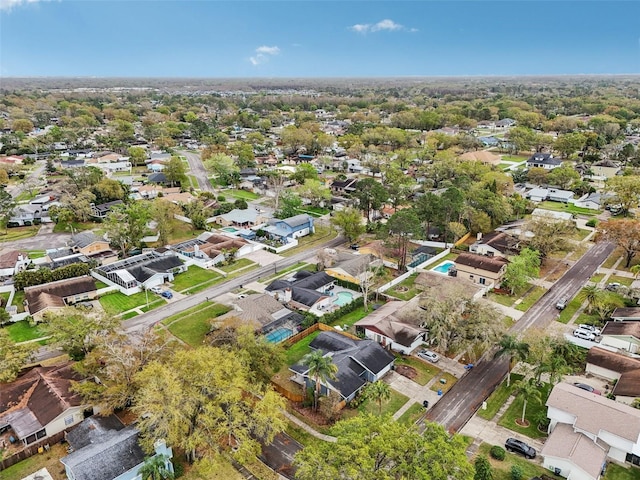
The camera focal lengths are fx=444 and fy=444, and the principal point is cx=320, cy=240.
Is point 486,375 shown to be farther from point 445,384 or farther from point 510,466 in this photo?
point 510,466

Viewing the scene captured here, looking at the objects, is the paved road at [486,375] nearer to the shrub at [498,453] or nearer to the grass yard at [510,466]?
the shrub at [498,453]

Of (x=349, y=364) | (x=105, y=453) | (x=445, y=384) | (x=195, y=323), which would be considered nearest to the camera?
(x=105, y=453)

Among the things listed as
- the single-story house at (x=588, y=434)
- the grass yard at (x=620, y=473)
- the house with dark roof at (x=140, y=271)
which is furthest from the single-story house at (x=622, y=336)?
the house with dark roof at (x=140, y=271)

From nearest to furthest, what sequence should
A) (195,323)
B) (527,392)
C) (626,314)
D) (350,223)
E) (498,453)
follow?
(498,453)
(527,392)
(626,314)
(195,323)
(350,223)

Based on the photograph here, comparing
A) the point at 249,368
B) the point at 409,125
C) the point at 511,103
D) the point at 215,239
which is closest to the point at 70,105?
the point at 409,125

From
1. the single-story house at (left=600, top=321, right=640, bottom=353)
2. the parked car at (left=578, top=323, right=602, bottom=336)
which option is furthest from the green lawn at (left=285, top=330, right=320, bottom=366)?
the single-story house at (left=600, top=321, right=640, bottom=353)

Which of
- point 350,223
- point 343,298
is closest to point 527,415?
point 343,298
